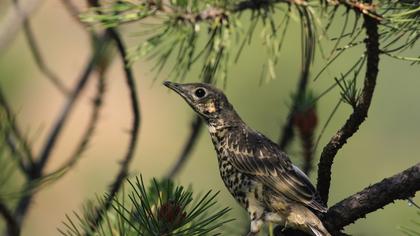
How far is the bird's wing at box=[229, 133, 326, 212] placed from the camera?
84.4 inches

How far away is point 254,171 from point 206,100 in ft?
0.90

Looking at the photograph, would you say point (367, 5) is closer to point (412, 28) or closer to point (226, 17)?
point (412, 28)

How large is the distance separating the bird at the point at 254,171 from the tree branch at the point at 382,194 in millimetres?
250

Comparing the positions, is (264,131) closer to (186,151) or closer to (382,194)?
(186,151)

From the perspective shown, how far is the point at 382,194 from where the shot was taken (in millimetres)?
1563

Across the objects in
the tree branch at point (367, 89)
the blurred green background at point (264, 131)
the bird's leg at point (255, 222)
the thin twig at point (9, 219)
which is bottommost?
the thin twig at point (9, 219)

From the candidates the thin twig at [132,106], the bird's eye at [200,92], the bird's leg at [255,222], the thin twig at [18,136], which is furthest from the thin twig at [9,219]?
the bird's eye at [200,92]

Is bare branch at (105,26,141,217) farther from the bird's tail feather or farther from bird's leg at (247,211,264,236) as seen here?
the bird's tail feather

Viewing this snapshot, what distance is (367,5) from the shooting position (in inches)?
62.6

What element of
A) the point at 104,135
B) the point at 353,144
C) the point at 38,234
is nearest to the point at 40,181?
the point at 353,144

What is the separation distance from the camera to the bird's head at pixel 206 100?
7.61 feet

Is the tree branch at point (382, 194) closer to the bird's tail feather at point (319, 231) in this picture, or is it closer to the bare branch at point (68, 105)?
the bird's tail feather at point (319, 231)

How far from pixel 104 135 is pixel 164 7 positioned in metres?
6.02

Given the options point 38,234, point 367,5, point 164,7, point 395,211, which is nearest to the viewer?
point 367,5
